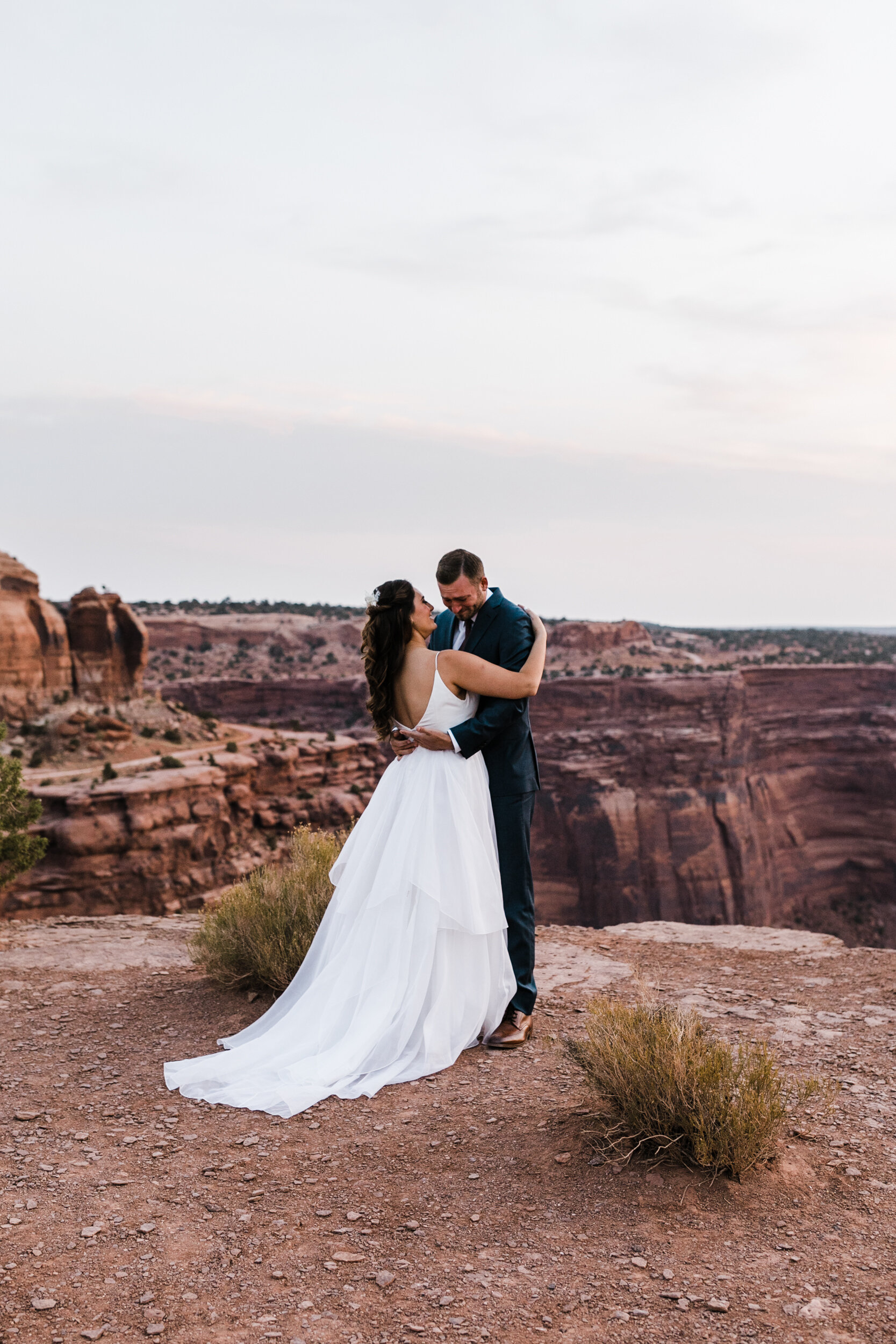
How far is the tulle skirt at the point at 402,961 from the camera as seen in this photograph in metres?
4.39

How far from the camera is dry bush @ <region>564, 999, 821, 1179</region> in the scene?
10.5ft

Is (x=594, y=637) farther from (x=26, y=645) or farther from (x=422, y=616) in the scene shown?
(x=422, y=616)

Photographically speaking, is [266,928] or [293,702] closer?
[266,928]

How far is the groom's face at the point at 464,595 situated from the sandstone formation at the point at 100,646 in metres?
22.3

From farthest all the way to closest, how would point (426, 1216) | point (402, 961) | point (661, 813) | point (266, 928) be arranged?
point (661, 813)
point (266, 928)
point (402, 961)
point (426, 1216)

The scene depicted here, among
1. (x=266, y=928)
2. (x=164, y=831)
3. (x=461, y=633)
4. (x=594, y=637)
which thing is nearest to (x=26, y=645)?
(x=164, y=831)

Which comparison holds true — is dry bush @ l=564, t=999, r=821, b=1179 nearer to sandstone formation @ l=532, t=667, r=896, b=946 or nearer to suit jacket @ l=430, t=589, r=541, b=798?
suit jacket @ l=430, t=589, r=541, b=798

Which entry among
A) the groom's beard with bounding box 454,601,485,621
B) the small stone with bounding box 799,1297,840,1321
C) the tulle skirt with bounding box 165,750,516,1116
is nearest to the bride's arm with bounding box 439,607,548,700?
the groom's beard with bounding box 454,601,485,621

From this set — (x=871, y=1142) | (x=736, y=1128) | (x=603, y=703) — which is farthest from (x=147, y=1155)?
(x=603, y=703)

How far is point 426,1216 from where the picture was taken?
10.5 ft

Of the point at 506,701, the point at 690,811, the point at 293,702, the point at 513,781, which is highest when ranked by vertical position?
the point at 506,701

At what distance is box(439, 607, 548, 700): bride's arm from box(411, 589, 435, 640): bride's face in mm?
167

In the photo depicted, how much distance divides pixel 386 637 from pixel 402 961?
1.60 m

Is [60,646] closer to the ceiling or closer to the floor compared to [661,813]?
closer to the ceiling
